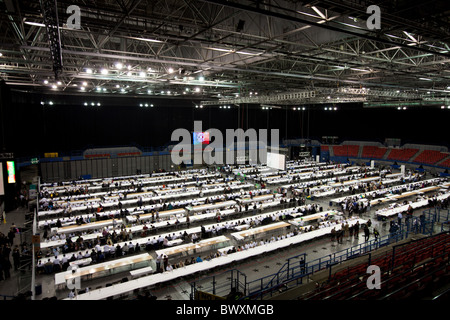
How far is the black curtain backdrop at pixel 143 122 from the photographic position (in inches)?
1293

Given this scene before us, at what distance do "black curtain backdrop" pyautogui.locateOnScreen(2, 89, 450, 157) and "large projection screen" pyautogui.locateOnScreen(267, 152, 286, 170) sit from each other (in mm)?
15773

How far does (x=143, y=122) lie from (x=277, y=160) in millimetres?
22533

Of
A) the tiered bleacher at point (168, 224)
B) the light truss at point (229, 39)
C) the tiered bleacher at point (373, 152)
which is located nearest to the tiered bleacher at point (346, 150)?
the tiered bleacher at point (373, 152)

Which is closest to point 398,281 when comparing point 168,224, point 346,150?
point 168,224

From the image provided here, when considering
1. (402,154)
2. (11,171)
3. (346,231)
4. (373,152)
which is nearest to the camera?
(346,231)

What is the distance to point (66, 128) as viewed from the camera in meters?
35.8

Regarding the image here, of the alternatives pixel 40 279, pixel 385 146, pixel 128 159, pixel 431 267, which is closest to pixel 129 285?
pixel 40 279

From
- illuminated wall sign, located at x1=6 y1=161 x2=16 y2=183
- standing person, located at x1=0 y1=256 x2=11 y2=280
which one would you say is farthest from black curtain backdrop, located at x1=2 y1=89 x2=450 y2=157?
standing person, located at x1=0 y1=256 x2=11 y2=280

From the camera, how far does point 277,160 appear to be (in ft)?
87.1

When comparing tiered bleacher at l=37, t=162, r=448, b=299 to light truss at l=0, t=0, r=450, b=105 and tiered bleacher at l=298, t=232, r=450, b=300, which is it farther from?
light truss at l=0, t=0, r=450, b=105

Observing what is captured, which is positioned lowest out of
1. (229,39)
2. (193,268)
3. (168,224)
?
(193,268)

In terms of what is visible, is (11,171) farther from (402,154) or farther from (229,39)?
(402,154)
